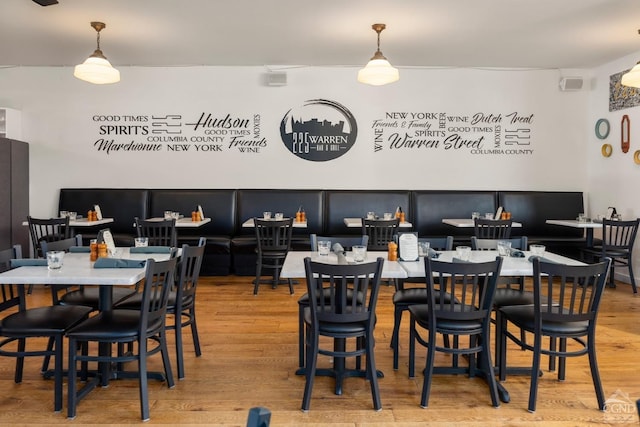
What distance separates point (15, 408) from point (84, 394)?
0.38 meters

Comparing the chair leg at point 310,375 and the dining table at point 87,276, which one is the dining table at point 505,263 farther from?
the dining table at point 87,276

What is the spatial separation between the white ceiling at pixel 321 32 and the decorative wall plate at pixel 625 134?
0.90 metres

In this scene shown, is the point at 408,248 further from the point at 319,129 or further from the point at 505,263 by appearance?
the point at 319,129

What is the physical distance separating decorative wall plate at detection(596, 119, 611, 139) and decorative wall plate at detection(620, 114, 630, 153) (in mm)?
330

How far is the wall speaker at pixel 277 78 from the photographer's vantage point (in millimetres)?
7402

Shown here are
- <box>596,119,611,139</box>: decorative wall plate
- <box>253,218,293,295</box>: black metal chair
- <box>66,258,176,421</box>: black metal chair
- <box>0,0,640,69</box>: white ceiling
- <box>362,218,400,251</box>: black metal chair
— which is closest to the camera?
<box>66,258,176,421</box>: black metal chair

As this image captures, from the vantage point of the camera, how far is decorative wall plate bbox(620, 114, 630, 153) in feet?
22.3

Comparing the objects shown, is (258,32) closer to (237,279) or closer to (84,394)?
(237,279)

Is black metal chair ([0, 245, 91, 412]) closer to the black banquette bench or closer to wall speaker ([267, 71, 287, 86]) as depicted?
the black banquette bench

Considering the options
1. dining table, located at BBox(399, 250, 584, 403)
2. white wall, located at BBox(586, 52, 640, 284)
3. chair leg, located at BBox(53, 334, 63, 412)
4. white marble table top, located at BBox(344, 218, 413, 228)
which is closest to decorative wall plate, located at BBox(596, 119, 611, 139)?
white wall, located at BBox(586, 52, 640, 284)

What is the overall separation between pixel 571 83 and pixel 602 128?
802 mm

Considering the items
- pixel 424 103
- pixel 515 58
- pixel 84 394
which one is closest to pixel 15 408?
pixel 84 394

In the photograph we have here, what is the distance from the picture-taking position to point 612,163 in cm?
717

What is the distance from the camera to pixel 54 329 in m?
2.87
